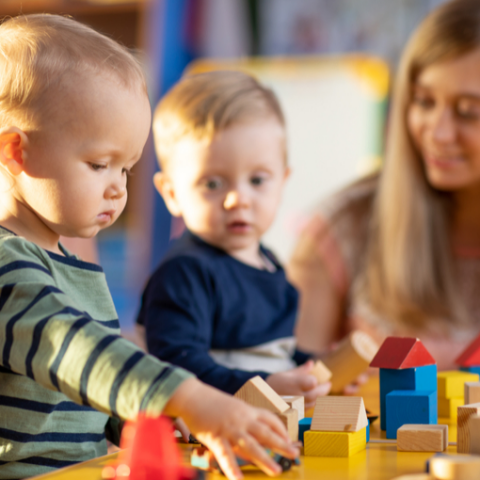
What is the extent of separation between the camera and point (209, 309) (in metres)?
0.90

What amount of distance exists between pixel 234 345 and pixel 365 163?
78.4 inches

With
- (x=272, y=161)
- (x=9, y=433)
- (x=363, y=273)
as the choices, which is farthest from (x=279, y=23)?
(x=9, y=433)

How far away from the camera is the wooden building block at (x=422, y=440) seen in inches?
22.6

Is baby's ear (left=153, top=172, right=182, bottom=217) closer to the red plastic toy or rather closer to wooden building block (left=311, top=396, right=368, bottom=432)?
wooden building block (left=311, top=396, right=368, bottom=432)

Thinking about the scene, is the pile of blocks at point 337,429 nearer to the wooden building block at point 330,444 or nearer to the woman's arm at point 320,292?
the wooden building block at point 330,444

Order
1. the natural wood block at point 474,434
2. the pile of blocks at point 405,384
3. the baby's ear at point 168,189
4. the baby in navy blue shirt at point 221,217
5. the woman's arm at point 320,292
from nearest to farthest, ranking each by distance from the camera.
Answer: the natural wood block at point 474,434, the pile of blocks at point 405,384, the baby in navy blue shirt at point 221,217, the baby's ear at point 168,189, the woman's arm at point 320,292

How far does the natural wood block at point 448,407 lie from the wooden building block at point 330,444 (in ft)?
0.72

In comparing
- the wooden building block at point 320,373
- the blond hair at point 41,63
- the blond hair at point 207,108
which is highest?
the blond hair at point 207,108

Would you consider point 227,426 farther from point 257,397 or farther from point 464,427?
point 464,427

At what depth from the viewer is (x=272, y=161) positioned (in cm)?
96

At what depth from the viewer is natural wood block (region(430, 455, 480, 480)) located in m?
0.45

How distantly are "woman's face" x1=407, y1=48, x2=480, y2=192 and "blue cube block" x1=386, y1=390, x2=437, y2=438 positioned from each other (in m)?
0.85

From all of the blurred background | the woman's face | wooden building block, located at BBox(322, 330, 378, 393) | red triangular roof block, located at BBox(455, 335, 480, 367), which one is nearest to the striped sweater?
wooden building block, located at BBox(322, 330, 378, 393)

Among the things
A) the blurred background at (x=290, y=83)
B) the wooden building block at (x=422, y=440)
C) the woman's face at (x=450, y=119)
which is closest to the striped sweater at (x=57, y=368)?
the wooden building block at (x=422, y=440)
